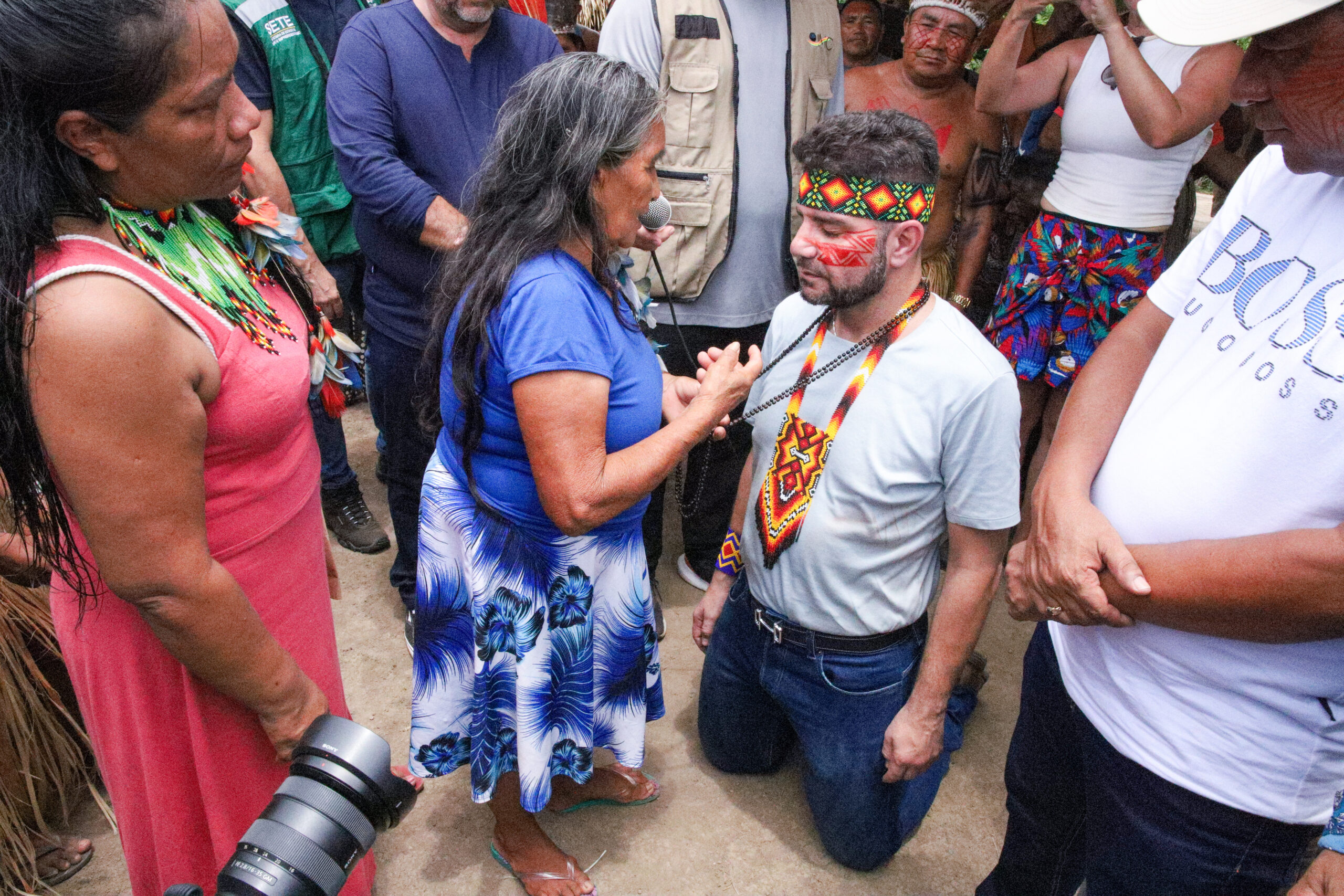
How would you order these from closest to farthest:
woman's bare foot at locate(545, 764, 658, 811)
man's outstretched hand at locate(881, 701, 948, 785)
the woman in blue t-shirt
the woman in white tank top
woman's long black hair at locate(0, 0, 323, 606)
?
woman's long black hair at locate(0, 0, 323, 606) < the woman in blue t-shirt < man's outstretched hand at locate(881, 701, 948, 785) < woman's bare foot at locate(545, 764, 658, 811) < the woman in white tank top

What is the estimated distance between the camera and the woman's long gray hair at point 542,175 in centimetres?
161

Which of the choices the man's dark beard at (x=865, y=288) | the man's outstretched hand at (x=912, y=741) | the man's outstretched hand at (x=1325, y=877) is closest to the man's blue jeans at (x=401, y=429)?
the man's dark beard at (x=865, y=288)

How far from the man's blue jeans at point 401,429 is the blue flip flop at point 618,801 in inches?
36.6

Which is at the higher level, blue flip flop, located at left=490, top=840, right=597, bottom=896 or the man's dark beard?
the man's dark beard

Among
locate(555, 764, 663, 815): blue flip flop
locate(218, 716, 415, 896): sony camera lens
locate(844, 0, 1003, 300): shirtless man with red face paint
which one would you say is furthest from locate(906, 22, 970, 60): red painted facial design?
locate(218, 716, 415, 896): sony camera lens

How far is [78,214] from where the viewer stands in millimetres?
1073

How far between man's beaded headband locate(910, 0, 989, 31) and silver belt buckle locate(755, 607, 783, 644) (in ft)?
8.07

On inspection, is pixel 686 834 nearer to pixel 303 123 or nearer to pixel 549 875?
pixel 549 875

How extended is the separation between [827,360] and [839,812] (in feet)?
3.74

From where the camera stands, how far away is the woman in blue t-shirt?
160 cm

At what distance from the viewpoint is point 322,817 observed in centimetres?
104

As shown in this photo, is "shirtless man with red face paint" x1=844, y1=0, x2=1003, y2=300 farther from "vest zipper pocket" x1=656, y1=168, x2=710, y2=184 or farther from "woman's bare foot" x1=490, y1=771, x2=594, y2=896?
"woman's bare foot" x1=490, y1=771, x2=594, y2=896

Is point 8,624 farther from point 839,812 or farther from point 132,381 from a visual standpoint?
point 839,812

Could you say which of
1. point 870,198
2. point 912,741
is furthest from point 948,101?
point 912,741
